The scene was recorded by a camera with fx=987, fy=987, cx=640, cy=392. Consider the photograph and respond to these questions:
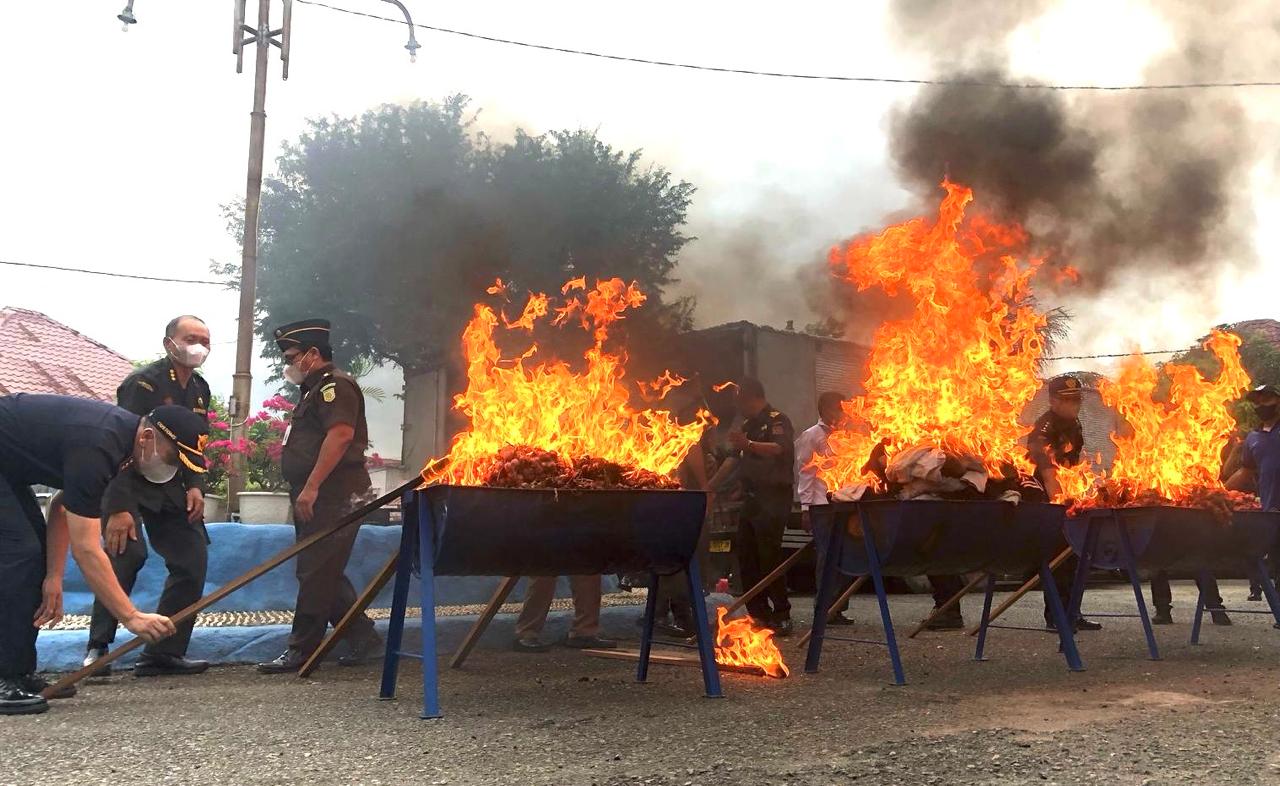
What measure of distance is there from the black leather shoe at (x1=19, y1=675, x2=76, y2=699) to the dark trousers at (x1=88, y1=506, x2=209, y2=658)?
0.65 meters

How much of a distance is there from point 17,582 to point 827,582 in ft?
13.1

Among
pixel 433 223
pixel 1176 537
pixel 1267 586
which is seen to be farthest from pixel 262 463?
pixel 433 223

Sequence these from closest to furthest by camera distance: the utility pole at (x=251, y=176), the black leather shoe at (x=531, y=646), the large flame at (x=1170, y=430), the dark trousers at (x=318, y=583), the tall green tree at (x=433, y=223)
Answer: the dark trousers at (x=318, y=583)
the large flame at (x=1170, y=430)
the black leather shoe at (x=531, y=646)
the utility pole at (x=251, y=176)
the tall green tree at (x=433, y=223)

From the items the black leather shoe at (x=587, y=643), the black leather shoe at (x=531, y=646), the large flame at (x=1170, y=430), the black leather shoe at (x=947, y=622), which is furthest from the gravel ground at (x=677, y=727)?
the black leather shoe at (x=947, y=622)

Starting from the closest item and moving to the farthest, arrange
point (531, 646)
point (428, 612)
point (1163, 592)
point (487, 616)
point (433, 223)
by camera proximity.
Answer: point (428, 612), point (487, 616), point (531, 646), point (1163, 592), point (433, 223)

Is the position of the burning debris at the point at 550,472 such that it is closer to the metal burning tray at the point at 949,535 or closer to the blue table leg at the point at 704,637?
the blue table leg at the point at 704,637

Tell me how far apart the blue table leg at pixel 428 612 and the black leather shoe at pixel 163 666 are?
6.50 feet

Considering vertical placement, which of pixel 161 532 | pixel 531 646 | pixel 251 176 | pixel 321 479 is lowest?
pixel 531 646

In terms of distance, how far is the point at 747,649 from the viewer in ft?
18.7

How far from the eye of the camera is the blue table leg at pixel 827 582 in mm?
5379

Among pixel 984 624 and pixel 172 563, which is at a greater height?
pixel 172 563

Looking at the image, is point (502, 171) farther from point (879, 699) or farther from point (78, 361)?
point (879, 699)

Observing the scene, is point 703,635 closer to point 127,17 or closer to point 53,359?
point 127,17

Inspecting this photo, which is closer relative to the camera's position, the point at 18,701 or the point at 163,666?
the point at 18,701
